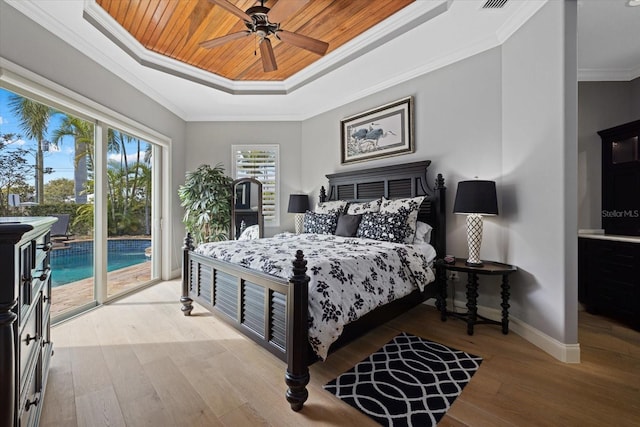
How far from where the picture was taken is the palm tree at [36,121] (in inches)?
98.3

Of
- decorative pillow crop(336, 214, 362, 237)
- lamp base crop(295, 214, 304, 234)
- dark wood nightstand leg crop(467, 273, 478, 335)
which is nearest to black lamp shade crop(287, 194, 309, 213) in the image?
lamp base crop(295, 214, 304, 234)

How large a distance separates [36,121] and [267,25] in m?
2.39

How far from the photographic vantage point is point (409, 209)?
10.1 ft

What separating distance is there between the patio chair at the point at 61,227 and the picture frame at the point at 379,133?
348cm

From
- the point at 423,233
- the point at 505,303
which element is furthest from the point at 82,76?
the point at 505,303

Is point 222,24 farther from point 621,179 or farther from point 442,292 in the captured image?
point 621,179

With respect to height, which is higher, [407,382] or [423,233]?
[423,233]

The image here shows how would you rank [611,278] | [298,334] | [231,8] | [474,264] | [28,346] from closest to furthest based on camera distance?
[28,346] < [298,334] < [231,8] < [474,264] < [611,278]

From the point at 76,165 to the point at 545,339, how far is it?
4840 mm

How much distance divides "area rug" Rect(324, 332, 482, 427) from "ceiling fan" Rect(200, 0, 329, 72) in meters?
2.75

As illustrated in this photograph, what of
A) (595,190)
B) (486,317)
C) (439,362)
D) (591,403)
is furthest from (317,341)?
(595,190)

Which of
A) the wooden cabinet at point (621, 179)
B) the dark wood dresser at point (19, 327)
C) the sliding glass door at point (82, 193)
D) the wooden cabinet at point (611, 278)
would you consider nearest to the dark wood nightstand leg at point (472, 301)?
the wooden cabinet at point (611, 278)

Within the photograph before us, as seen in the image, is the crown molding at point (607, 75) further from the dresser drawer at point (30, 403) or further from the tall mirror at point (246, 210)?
the dresser drawer at point (30, 403)

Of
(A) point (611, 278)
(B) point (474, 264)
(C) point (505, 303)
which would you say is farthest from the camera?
(A) point (611, 278)
